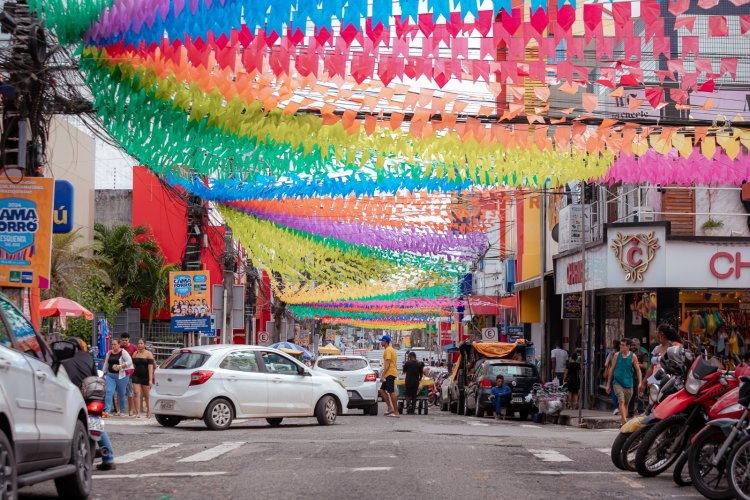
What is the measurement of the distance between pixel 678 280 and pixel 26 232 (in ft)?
55.3

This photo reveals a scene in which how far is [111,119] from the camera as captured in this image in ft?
50.1

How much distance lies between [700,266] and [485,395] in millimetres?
6692

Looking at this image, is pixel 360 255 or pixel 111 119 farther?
pixel 360 255

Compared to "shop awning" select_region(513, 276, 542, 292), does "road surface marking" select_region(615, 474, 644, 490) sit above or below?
below

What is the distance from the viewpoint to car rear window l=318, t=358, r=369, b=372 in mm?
31969

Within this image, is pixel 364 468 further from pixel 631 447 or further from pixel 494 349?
pixel 494 349

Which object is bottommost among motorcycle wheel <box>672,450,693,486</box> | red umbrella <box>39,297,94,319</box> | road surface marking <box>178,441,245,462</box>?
road surface marking <box>178,441,245,462</box>

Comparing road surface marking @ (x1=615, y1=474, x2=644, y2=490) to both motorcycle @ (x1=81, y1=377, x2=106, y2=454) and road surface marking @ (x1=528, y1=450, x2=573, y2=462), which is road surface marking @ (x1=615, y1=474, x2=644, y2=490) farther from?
motorcycle @ (x1=81, y1=377, x2=106, y2=454)

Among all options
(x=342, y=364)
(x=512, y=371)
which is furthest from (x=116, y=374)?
(x=512, y=371)

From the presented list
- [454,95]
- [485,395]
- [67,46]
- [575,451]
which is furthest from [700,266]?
[67,46]

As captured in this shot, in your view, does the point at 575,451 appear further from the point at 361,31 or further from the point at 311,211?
the point at 311,211

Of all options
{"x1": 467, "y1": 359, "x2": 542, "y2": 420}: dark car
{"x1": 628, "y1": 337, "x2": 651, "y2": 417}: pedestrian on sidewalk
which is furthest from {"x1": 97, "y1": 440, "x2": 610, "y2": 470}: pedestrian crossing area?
{"x1": 467, "y1": 359, "x2": 542, "y2": 420}: dark car

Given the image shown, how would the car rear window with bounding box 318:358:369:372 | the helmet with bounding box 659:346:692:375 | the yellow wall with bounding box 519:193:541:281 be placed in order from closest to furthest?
the helmet with bounding box 659:346:692:375, the car rear window with bounding box 318:358:369:372, the yellow wall with bounding box 519:193:541:281

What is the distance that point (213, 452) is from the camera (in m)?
15.1
